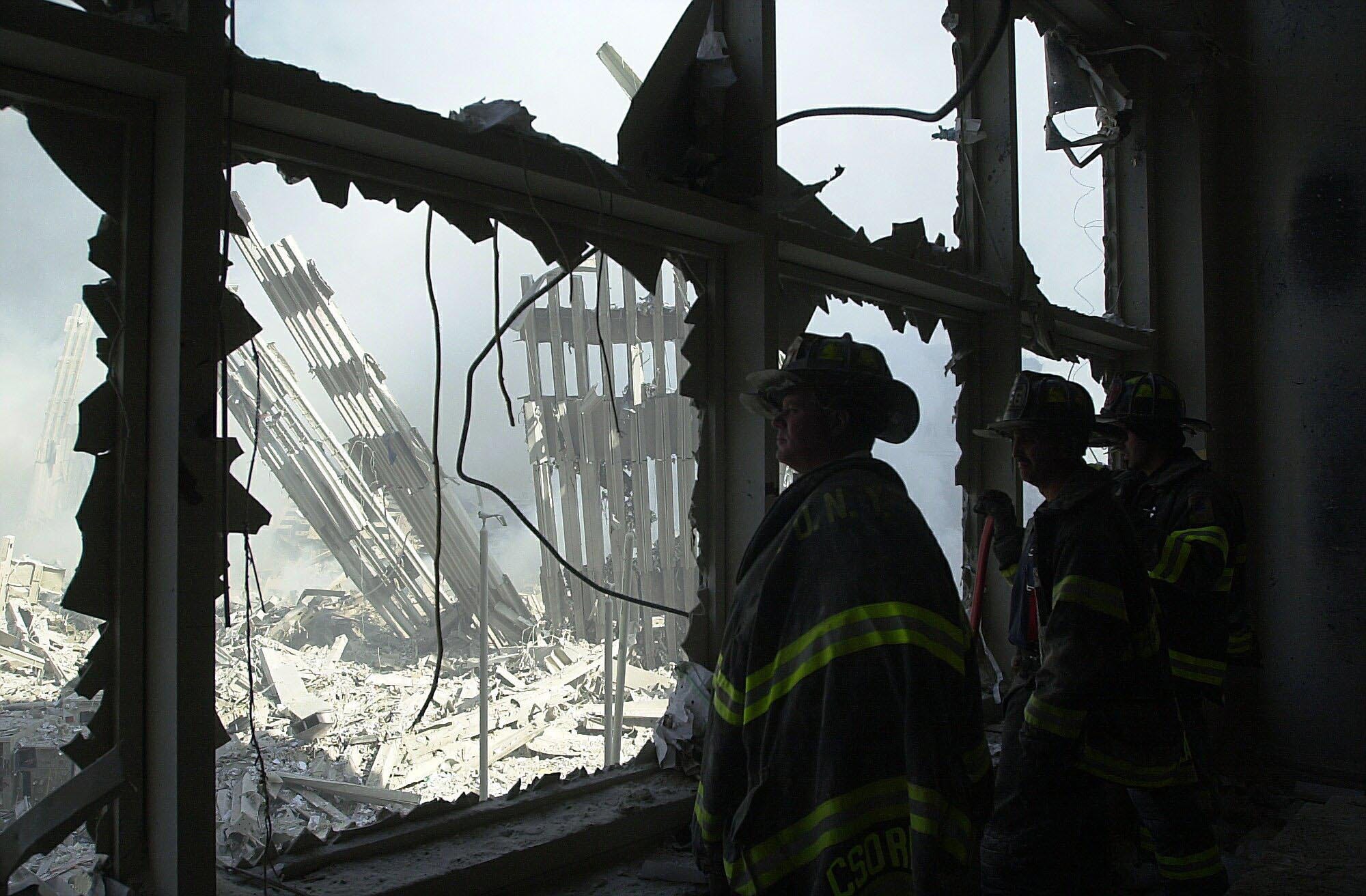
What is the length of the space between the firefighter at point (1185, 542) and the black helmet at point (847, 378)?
1656 mm

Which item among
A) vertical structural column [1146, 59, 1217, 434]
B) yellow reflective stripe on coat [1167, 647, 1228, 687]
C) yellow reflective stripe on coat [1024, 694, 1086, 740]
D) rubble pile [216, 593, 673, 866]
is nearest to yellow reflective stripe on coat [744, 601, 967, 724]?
yellow reflective stripe on coat [1024, 694, 1086, 740]

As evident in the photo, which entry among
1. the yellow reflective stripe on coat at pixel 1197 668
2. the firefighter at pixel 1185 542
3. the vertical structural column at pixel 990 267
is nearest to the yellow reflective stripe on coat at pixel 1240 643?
the firefighter at pixel 1185 542

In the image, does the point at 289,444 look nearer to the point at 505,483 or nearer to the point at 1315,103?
the point at 505,483

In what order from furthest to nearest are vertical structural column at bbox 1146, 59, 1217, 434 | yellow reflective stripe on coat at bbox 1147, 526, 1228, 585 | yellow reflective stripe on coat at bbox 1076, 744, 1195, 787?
1. vertical structural column at bbox 1146, 59, 1217, 434
2. yellow reflective stripe on coat at bbox 1147, 526, 1228, 585
3. yellow reflective stripe on coat at bbox 1076, 744, 1195, 787

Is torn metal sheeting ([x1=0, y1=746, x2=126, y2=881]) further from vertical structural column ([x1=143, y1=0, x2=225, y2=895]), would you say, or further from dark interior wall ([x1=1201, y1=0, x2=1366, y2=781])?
dark interior wall ([x1=1201, y1=0, x2=1366, y2=781])

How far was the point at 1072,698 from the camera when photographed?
209 centimetres

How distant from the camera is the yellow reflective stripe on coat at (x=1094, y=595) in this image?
2.15 metres

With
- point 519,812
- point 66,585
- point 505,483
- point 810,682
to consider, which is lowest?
point 519,812

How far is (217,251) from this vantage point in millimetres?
1645

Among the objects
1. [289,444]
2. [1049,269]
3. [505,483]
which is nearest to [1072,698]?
[505,483]

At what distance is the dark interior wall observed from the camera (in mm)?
4477

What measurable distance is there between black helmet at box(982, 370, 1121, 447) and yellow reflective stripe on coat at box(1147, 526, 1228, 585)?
2.30 feet

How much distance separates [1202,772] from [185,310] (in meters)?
3.44

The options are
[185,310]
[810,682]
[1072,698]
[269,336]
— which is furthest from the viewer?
[1072,698]
